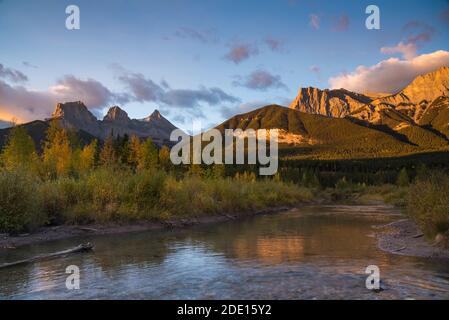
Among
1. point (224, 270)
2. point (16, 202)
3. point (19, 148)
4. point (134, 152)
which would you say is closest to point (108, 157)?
point (16, 202)

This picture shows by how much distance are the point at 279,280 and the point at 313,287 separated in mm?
1045

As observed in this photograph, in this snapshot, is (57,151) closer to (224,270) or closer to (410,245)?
(224,270)

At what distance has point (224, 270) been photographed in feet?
39.9

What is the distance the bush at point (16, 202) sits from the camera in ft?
57.2

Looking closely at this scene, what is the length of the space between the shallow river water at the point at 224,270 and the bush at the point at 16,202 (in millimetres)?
1747

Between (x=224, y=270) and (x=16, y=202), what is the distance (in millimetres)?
10386

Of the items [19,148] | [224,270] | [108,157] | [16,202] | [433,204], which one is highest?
[19,148]

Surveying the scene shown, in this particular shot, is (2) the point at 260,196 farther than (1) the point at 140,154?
No

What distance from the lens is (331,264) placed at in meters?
12.8

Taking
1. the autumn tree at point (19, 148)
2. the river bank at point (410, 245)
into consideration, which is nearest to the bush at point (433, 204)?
the river bank at point (410, 245)

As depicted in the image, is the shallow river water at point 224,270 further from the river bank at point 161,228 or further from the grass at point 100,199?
the grass at point 100,199

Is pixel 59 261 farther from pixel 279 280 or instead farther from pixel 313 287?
pixel 313 287
